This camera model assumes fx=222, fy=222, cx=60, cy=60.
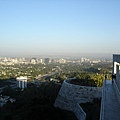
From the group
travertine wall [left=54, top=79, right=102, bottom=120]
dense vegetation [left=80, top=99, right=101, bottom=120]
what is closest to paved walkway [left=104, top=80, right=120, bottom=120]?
dense vegetation [left=80, top=99, right=101, bottom=120]

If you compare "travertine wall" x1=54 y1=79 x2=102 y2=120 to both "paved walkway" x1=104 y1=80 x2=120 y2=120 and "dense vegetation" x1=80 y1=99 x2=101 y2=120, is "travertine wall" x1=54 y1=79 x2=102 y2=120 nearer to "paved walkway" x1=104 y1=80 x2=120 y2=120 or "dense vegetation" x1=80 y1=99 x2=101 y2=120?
"dense vegetation" x1=80 y1=99 x2=101 y2=120

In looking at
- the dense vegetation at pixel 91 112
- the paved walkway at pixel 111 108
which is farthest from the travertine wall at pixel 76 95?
the paved walkway at pixel 111 108

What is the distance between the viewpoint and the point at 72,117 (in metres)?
9.48

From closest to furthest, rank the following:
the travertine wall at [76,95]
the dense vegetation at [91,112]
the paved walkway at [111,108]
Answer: the paved walkway at [111,108] < the dense vegetation at [91,112] < the travertine wall at [76,95]

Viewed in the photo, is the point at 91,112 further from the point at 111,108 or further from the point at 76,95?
the point at 76,95

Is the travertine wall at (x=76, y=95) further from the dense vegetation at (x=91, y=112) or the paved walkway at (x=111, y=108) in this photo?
the paved walkway at (x=111, y=108)

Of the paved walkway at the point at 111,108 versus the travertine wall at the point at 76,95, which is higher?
the paved walkway at the point at 111,108

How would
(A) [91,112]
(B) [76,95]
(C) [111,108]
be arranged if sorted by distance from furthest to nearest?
(B) [76,95] → (A) [91,112] → (C) [111,108]

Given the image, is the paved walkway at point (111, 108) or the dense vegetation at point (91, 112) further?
the dense vegetation at point (91, 112)

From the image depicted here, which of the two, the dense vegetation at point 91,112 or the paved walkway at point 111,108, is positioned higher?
the paved walkway at point 111,108

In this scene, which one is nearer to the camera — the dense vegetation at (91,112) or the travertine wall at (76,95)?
the dense vegetation at (91,112)

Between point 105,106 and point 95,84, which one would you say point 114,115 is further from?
point 95,84

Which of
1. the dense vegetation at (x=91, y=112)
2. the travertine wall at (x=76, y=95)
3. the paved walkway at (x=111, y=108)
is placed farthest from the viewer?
the travertine wall at (x=76, y=95)

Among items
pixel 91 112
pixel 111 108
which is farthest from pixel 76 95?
pixel 111 108
